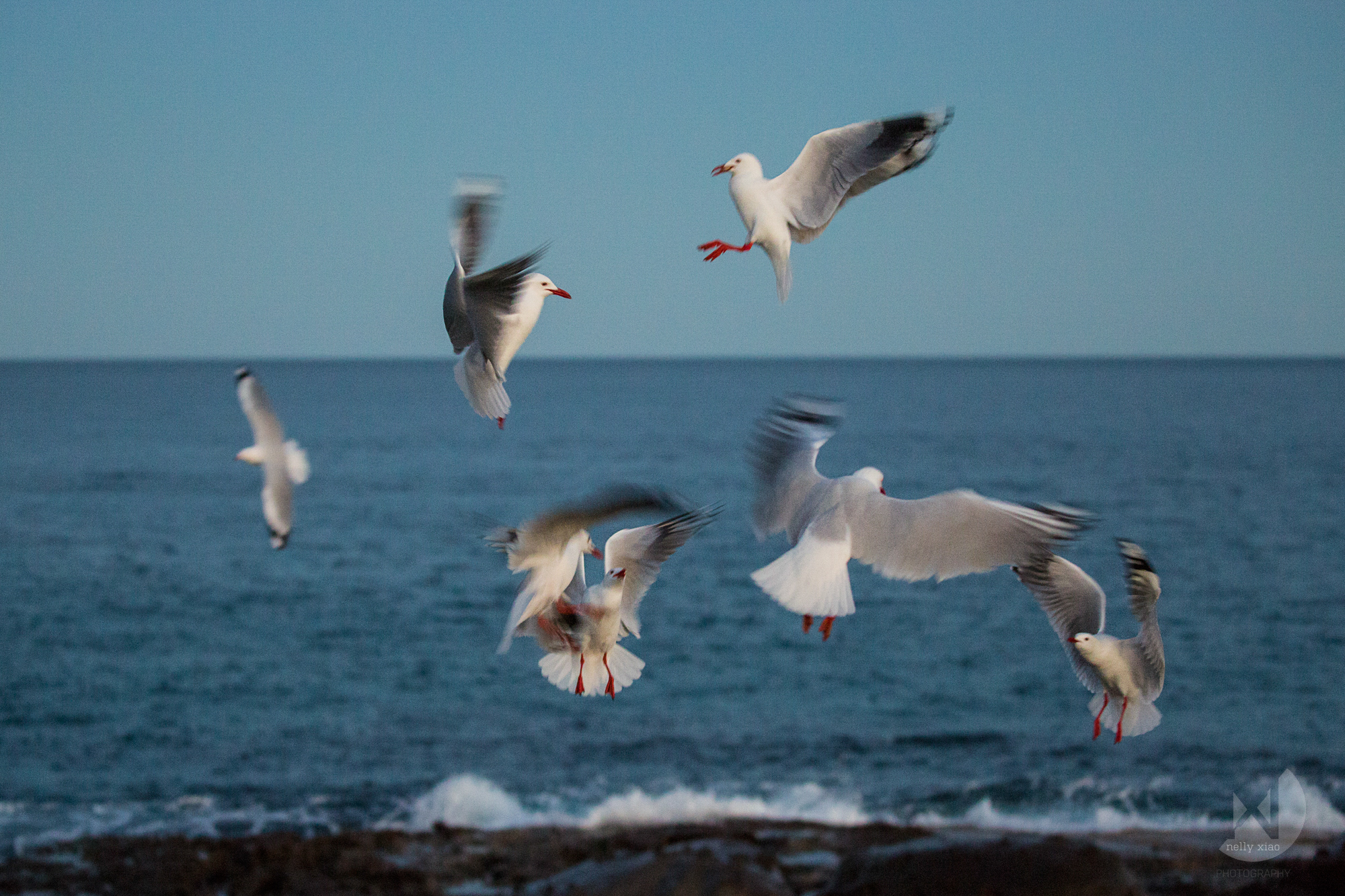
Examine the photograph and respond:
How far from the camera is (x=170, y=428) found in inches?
3947

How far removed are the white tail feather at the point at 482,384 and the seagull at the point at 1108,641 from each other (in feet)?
6.26

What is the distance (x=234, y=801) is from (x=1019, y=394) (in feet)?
499

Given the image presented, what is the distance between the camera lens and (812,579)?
3385 mm

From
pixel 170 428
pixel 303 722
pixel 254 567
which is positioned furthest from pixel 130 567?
pixel 170 428

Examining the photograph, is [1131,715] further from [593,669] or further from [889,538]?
[593,669]

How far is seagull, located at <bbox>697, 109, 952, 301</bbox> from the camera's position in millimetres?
4137

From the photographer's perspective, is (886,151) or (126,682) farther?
(126,682)

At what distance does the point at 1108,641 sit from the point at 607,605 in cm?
185

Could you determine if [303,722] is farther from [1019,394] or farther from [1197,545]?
[1019,394]

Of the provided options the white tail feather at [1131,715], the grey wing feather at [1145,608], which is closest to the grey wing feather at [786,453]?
the grey wing feather at [1145,608]

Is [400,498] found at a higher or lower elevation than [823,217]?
higher

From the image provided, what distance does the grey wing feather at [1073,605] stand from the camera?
4355 mm

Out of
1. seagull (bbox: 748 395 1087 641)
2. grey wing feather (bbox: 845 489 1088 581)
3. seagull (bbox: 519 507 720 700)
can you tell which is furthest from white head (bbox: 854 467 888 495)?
seagull (bbox: 519 507 720 700)

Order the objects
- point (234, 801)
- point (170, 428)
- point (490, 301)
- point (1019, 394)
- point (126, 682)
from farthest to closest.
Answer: point (1019, 394) → point (170, 428) → point (126, 682) → point (234, 801) → point (490, 301)
